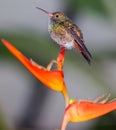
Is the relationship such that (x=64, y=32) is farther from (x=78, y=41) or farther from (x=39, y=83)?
(x=39, y=83)

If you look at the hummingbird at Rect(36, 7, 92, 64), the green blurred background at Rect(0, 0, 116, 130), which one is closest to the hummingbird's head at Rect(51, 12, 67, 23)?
the hummingbird at Rect(36, 7, 92, 64)

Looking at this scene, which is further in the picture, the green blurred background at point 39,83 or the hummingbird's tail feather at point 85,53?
the green blurred background at point 39,83

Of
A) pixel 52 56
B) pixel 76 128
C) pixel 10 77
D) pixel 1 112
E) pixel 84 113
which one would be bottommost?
pixel 76 128

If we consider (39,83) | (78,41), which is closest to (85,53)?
(78,41)

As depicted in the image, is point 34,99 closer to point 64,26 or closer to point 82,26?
point 82,26

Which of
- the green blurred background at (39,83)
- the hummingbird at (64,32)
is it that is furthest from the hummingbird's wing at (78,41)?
the green blurred background at (39,83)

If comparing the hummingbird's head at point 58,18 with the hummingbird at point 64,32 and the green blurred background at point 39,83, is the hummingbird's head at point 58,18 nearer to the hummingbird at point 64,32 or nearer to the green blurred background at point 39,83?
the hummingbird at point 64,32

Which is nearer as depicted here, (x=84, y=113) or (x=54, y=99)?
(x=84, y=113)

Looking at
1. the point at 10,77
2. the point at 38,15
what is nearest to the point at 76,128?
the point at 10,77
